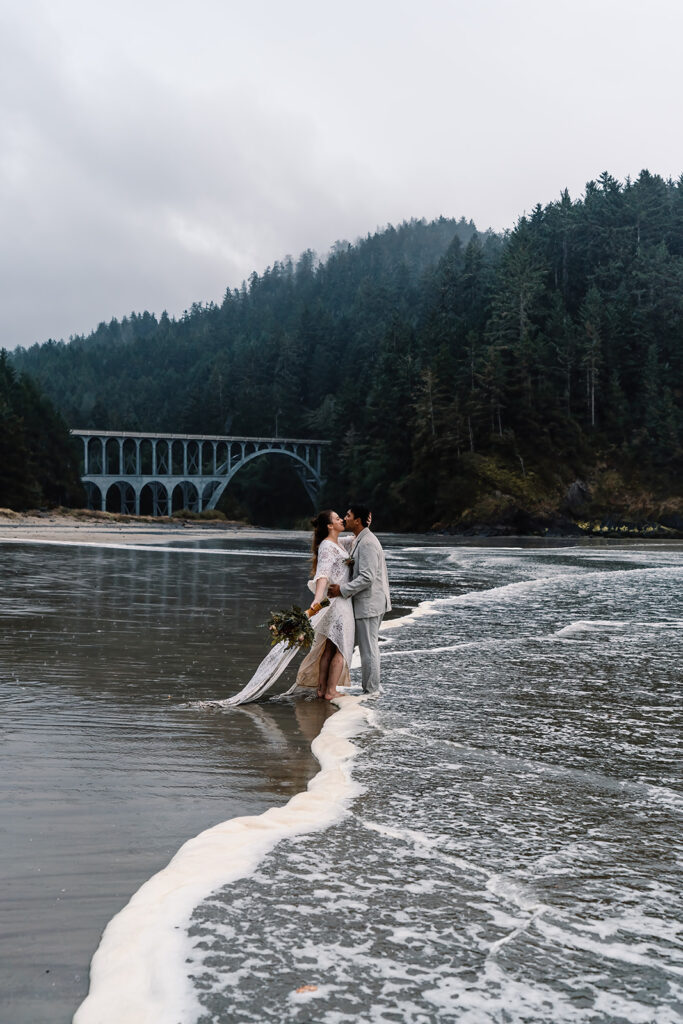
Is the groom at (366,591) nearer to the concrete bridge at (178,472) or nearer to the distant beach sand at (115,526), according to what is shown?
the distant beach sand at (115,526)

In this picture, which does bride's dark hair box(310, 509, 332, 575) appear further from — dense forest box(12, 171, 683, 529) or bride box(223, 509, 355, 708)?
dense forest box(12, 171, 683, 529)

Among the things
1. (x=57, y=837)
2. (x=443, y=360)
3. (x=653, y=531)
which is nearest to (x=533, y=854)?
(x=57, y=837)

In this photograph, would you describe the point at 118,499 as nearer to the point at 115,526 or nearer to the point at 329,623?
the point at 115,526

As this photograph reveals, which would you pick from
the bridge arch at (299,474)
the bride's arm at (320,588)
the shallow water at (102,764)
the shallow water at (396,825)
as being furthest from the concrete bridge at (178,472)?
the bride's arm at (320,588)

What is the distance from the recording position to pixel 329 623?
31.1 ft

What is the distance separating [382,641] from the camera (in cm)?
1374

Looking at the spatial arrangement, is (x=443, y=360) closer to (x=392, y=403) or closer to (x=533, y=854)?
(x=392, y=403)

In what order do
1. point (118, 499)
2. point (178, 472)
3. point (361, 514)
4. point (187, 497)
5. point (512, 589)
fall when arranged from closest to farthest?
1. point (361, 514)
2. point (512, 589)
3. point (187, 497)
4. point (118, 499)
5. point (178, 472)

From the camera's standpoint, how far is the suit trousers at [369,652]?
9688 millimetres

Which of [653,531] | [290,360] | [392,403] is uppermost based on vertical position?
[290,360]

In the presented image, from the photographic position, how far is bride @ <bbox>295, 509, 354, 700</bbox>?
9.48m

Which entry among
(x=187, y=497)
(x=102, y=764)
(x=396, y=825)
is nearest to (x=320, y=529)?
(x=102, y=764)

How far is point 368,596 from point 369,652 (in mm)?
583

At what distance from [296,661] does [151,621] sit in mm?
3478
